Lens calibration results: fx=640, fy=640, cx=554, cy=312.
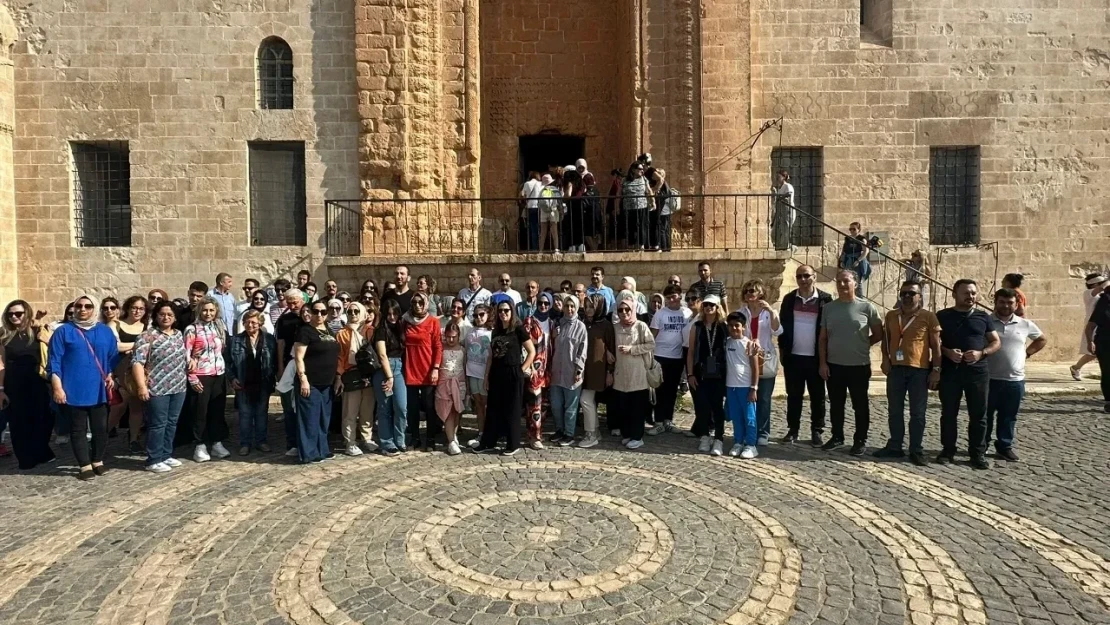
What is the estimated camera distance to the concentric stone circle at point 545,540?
3953mm

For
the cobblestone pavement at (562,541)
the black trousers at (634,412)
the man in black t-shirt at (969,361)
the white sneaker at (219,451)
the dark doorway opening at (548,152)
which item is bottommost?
the cobblestone pavement at (562,541)

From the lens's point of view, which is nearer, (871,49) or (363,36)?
(363,36)

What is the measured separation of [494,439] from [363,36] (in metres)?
8.92

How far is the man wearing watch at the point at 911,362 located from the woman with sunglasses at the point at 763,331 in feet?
3.69

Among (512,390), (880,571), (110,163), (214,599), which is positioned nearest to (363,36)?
(110,163)

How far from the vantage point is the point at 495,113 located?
14586mm

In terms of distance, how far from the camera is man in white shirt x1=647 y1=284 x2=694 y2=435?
7809mm

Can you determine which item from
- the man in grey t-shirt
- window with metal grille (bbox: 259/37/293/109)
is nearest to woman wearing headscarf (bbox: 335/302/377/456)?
the man in grey t-shirt

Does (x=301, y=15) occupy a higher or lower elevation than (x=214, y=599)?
higher

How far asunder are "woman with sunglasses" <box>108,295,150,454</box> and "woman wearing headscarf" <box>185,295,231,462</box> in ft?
2.31

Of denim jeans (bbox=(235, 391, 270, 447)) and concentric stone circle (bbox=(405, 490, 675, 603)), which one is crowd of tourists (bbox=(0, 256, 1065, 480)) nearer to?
denim jeans (bbox=(235, 391, 270, 447))

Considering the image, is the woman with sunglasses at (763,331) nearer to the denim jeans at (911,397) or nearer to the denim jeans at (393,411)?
the denim jeans at (911,397)

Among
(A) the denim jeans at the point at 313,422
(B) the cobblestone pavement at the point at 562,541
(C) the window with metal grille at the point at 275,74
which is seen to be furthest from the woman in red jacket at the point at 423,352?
(C) the window with metal grille at the point at 275,74

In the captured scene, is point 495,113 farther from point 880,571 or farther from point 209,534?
point 880,571
